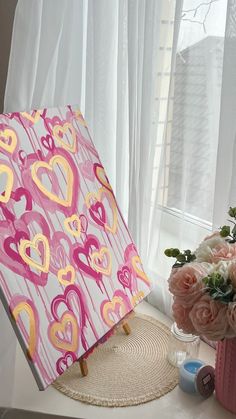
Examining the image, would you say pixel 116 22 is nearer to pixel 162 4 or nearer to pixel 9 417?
pixel 162 4

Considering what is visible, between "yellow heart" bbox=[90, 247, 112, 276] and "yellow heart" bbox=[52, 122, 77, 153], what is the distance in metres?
0.25

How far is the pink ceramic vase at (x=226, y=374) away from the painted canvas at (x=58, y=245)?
0.79 feet

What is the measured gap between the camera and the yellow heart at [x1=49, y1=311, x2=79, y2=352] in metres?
0.95

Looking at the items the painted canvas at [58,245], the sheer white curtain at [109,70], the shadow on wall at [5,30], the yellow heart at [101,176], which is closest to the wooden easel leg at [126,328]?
the painted canvas at [58,245]

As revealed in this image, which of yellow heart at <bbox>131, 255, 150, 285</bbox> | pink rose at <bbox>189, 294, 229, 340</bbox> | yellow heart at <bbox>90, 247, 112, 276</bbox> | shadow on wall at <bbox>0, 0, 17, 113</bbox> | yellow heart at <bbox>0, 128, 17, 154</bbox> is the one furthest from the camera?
shadow on wall at <bbox>0, 0, 17, 113</bbox>

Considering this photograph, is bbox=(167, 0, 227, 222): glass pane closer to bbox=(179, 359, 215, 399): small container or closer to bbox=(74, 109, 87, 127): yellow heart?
bbox=(74, 109, 87, 127): yellow heart

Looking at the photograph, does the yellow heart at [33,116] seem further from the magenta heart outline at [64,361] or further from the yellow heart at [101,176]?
the magenta heart outline at [64,361]

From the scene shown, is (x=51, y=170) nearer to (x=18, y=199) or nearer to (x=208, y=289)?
(x=18, y=199)

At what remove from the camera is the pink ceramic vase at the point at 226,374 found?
3.18ft

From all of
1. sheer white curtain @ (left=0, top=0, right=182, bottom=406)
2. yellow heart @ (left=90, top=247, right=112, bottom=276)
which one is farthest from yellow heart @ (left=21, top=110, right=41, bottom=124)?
yellow heart @ (left=90, top=247, right=112, bottom=276)

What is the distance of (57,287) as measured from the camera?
996 mm

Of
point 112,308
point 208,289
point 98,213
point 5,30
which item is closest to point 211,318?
point 208,289

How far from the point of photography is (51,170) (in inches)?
43.4

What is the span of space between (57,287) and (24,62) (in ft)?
1.85
